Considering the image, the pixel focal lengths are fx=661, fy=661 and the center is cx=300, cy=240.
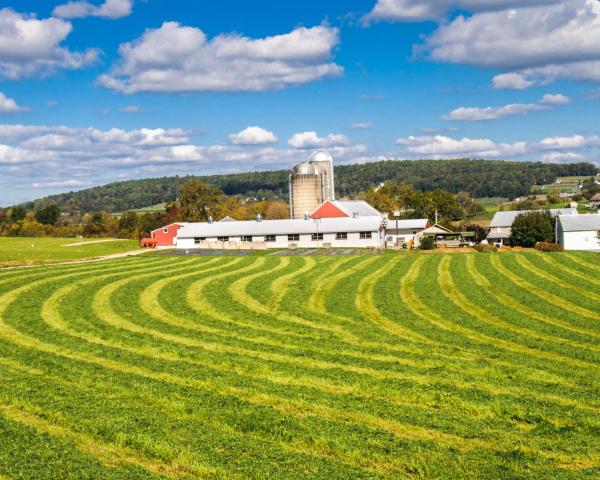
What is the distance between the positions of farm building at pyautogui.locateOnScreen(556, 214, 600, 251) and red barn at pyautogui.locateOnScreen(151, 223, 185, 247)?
4879cm

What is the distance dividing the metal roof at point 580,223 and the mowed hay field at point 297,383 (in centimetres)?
4288

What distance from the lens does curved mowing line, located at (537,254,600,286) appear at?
137 ft

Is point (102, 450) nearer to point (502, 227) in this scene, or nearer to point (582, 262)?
point (582, 262)

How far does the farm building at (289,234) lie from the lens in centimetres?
7975

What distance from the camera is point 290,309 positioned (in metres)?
30.3

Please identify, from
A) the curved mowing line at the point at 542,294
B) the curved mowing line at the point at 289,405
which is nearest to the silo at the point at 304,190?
the curved mowing line at the point at 542,294

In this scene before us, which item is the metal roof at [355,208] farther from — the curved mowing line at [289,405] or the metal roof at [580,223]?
the curved mowing line at [289,405]

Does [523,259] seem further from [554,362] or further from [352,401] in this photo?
[352,401]

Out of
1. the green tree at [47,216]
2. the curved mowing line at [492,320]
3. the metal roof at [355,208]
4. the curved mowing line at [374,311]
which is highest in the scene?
the green tree at [47,216]

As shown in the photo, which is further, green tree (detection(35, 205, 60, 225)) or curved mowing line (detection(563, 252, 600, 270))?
green tree (detection(35, 205, 60, 225))

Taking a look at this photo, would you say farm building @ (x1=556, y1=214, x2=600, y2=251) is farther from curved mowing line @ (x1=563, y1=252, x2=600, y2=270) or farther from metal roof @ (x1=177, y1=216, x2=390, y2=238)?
metal roof @ (x1=177, y1=216, x2=390, y2=238)

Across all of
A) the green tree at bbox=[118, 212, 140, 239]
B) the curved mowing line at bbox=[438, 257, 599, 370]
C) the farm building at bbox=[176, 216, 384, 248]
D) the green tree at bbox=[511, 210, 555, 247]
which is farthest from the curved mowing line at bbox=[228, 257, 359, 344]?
the green tree at bbox=[118, 212, 140, 239]

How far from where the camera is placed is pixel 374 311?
98.2 ft

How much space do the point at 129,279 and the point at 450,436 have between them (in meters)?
30.6
